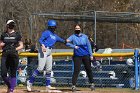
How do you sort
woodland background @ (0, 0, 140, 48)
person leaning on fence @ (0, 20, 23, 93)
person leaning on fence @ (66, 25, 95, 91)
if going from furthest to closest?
woodland background @ (0, 0, 140, 48)
person leaning on fence @ (66, 25, 95, 91)
person leaning on fence @ (0, 20, 23, 93)

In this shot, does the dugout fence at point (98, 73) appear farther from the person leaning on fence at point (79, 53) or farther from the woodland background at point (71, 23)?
the woodland background at point (71, 23)

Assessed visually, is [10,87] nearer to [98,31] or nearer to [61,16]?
[61,16]

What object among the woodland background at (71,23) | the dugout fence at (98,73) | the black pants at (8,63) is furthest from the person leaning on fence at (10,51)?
the woodland background at (71,23)

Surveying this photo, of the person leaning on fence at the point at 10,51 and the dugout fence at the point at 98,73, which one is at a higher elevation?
the person leaning on fence at the point at 10,51

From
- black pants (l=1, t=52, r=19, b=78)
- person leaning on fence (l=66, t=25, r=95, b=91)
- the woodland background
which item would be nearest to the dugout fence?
person leaning on fence (l=66, t=25, r=95, b=91)

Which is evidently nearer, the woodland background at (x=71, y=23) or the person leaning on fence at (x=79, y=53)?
the person leaning on fence at (x=79, y=53)

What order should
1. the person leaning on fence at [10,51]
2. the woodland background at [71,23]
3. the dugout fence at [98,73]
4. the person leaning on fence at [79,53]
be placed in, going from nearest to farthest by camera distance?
the person leaning on fence at [10,51] → the person leaning on fence at [79,53] → the dugout fence at [98,73] → the woodland background at [71,23]

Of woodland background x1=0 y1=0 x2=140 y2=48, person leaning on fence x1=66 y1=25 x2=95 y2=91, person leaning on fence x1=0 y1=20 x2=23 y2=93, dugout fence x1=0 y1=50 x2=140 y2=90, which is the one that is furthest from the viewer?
woodland background x1=0 y1=0 x2=140 y2=48

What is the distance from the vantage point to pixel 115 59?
57.7 feet

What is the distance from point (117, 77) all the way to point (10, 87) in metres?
4.87

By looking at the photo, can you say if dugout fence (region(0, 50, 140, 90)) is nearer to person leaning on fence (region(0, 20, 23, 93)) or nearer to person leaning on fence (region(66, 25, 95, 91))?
person leaning on fence (region(66, 25, 95, 91))

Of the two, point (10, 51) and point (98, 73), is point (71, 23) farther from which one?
point (10, 51)

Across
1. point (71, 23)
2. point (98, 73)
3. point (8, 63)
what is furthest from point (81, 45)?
point (71, 23)

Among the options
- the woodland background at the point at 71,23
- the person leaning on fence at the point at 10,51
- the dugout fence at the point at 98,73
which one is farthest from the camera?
the woodland background at the point at 71,23
